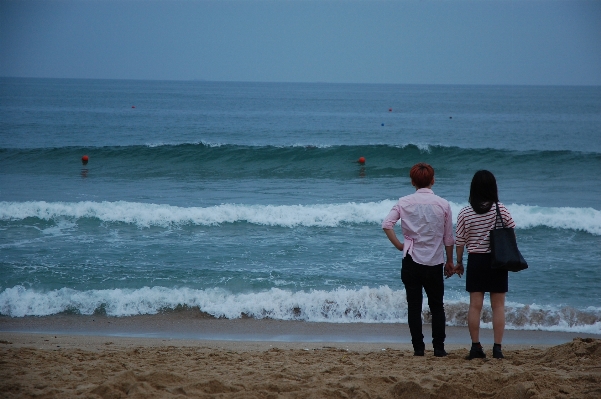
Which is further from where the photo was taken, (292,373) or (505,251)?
(505,251)

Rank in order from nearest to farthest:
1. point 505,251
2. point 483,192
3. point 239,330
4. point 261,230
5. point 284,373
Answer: point 284,373
point 505,251
point 483,192
point 239,330
point 261,230

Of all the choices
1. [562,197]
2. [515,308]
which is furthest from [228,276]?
[562,197]

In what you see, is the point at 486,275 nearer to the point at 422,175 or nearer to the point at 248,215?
the point at 422,175

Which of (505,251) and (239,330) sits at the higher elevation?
(505,251)

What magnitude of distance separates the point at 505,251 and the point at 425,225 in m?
0.63

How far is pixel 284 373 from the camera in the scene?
412 cm

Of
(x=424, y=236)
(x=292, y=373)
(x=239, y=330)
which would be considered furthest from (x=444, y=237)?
(x=239, y=330)

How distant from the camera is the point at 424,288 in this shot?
4664 millimetres

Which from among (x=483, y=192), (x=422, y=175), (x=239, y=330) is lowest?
(x=239, y=330)

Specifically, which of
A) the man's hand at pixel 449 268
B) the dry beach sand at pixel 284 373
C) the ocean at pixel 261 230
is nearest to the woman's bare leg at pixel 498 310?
the dry beach sand at pixel 284 373

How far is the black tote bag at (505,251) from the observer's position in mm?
4254

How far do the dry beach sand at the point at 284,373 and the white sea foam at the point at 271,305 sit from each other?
5.05ft

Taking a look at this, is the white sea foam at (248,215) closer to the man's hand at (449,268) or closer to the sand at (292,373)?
the sand at (292,373)

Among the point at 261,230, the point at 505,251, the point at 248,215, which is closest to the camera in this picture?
the point at 505,251
